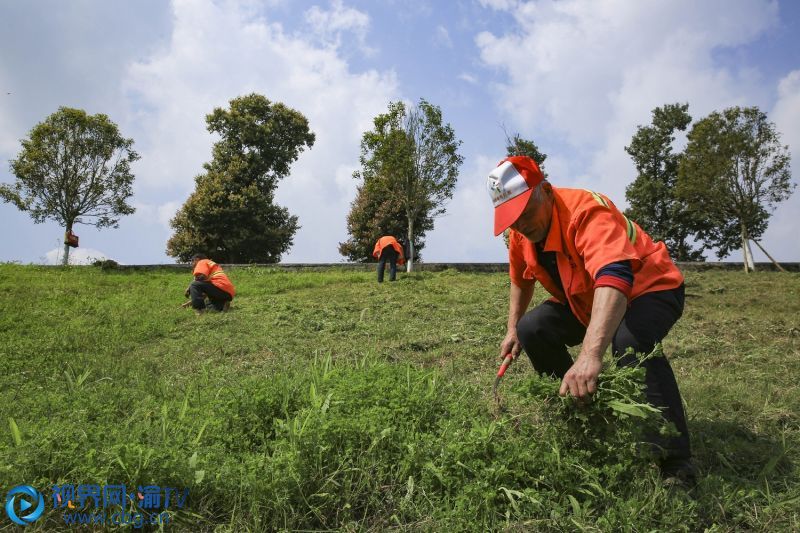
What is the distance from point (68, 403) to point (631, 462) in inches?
131

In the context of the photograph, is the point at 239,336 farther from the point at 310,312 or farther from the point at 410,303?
the point at 410,303

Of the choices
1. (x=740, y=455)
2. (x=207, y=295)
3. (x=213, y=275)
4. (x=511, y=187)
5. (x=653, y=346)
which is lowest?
(x=740, y=455)

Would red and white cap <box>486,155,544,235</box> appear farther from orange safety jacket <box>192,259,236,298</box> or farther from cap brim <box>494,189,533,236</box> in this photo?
orange safety jacket <box>192,259,236,298</box>

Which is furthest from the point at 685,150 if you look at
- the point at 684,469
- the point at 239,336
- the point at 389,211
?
the point at 684,469

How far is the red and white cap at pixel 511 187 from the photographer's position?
2.61 m

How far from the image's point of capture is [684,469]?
8.42ft

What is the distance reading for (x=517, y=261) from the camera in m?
3.20

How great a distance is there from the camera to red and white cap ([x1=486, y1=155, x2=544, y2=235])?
261cm

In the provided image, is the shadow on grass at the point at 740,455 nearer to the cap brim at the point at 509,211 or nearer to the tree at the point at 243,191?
the cap brim at the point at 509,211

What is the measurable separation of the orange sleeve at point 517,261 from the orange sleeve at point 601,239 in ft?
1.67

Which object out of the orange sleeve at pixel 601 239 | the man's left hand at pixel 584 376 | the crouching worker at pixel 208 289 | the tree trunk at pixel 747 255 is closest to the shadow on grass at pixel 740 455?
the man's left hand at pixel 584 376

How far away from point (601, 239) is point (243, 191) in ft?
82.2

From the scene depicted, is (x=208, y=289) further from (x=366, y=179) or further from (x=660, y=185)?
(x=660, y=185)

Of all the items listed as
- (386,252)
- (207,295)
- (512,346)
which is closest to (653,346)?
(512,346)
